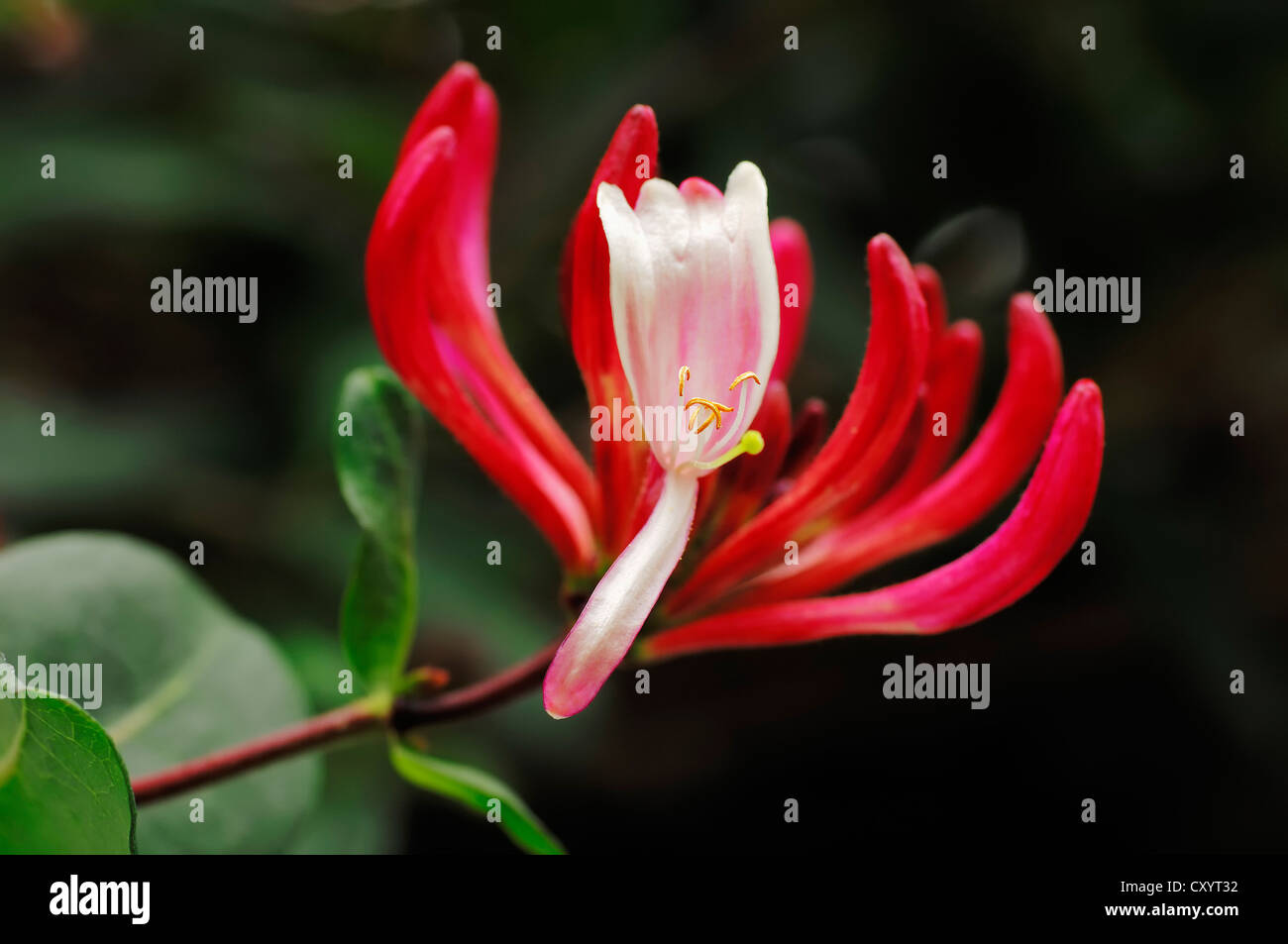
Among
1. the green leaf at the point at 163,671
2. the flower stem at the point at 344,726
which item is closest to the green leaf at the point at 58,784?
the flower stem at the point at 344,726

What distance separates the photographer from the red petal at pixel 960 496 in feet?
3.21

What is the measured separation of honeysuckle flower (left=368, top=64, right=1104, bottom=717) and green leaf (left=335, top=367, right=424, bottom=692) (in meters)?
0.10

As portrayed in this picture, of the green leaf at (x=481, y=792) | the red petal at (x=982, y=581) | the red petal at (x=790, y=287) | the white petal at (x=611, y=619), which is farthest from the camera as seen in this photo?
the red petal at (x=790, y=287)

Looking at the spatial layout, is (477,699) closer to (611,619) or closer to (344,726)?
(344,726)

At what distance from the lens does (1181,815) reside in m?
2.27

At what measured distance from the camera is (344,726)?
3.12 feet

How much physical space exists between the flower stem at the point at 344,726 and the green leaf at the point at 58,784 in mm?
47

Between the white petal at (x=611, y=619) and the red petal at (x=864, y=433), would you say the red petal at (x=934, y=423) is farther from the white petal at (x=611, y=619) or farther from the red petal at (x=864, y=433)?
the white petal at (x=611, y=619)

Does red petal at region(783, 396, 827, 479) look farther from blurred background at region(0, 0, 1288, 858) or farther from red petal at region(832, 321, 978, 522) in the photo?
blurred background at region(0, 0, 1288, 858)

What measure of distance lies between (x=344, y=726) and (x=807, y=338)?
1.38m

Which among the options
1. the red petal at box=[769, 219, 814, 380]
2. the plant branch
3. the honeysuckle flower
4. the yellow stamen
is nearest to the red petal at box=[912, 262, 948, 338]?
the honeysuckle flower
